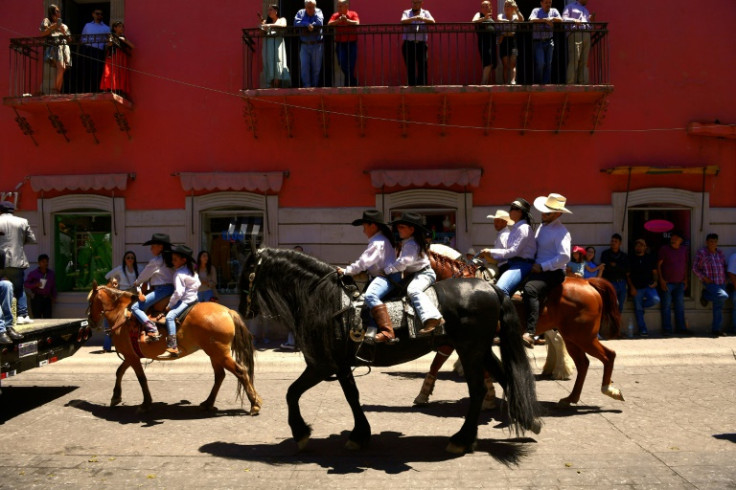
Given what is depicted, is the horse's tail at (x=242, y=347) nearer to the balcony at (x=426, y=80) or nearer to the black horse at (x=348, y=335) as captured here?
the black horse at (x=348, y=335)

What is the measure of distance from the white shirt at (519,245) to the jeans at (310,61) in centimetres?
699

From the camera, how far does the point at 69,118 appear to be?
1362 centimetres

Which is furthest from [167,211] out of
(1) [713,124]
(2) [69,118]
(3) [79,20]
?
(1) [713,124]

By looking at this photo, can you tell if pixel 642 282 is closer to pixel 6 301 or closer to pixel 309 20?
pixel 309 20

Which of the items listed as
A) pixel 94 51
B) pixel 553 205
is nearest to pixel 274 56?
pixel 94 51

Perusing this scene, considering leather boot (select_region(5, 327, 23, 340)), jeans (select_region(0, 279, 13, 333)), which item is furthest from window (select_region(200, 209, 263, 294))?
leather boot (select_region(5, 327, 23, 340))

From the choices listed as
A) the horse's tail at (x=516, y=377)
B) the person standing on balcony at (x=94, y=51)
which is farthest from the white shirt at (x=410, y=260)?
the person standing on balcony at (x=94, y=51)

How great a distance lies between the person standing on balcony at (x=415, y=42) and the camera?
495 inches

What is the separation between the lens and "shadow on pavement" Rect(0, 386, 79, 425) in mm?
7717

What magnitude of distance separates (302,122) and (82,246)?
5.72 m

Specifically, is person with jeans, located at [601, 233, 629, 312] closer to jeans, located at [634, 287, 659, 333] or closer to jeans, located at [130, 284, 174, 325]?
jeans, located at [634, 287, 659, 333]

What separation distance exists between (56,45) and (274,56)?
185 inches

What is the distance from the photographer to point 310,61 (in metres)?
13.0

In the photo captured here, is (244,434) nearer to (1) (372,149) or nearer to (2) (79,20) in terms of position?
(1) (372,149)
